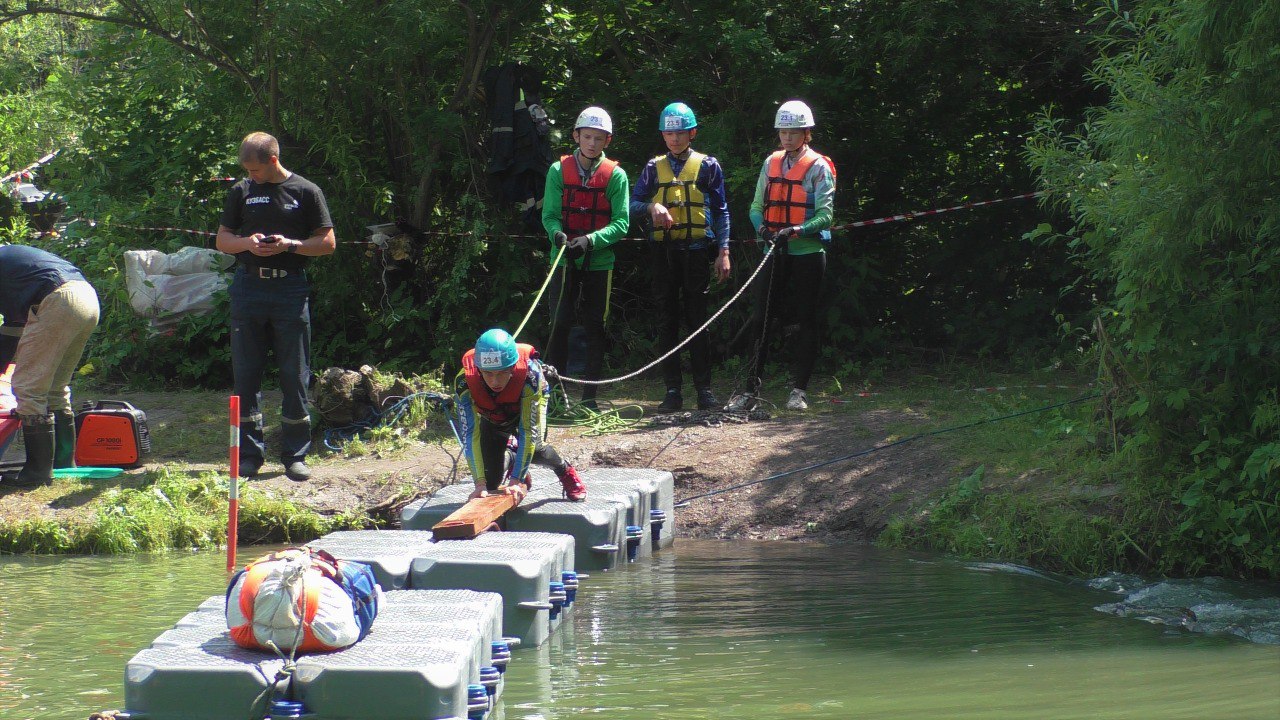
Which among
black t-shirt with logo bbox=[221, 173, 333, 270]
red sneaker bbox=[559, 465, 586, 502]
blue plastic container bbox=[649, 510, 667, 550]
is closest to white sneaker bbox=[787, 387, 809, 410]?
blue plastic container bbox=[649, 510, 667, 550]

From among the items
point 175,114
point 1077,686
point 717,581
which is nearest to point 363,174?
point 175,114

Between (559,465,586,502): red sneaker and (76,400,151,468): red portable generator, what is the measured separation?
3.40m

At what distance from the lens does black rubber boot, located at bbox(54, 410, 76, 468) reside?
8812mm

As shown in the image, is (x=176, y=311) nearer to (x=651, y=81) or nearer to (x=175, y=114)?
(x=175, y=114)

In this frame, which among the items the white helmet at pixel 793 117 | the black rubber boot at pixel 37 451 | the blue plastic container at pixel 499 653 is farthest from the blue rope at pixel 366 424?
the blue plastic container at pixel 499 653

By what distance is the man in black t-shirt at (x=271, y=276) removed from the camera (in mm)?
8305

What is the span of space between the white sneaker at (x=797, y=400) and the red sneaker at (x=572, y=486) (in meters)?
3.04

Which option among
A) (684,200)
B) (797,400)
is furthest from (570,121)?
(797,400)

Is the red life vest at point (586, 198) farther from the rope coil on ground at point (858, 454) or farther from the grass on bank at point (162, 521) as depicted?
the grass on bank at point (162, 521)

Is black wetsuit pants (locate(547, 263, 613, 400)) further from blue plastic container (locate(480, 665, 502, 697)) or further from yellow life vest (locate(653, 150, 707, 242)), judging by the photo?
blue plastic container (locate(480, 665, 502, 697))

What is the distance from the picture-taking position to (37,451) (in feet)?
27.9

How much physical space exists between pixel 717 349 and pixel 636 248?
4.26ft

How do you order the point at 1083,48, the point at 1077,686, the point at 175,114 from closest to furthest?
the point at 1077,686 → the point at 1083,48 → the point at 175,114

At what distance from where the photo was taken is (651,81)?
37.7ft
